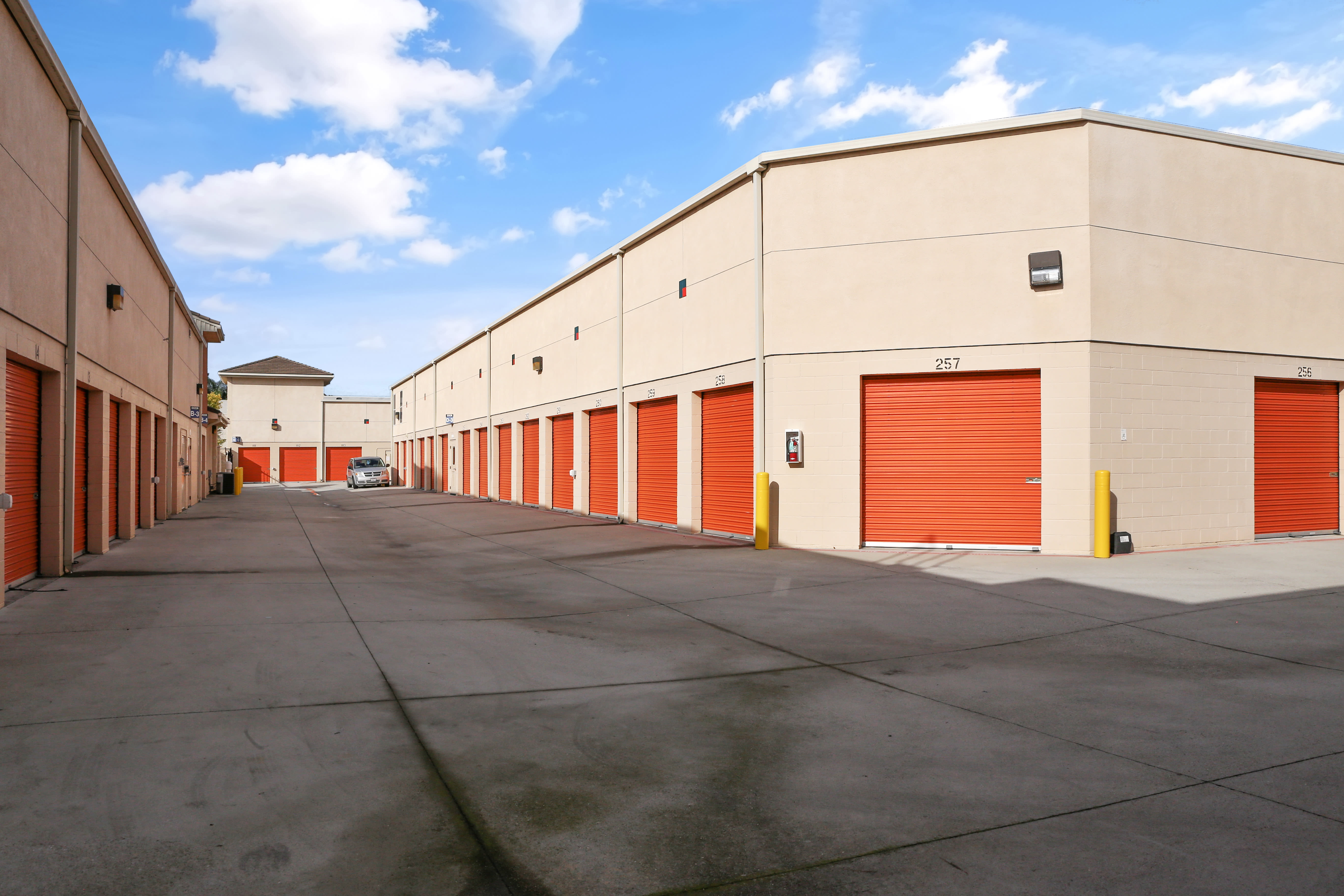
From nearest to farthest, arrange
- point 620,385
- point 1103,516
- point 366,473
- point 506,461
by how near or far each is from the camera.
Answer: point 1103,516 < point 620,385 < point 506,461 < point 366,473

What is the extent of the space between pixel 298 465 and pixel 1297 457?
55.4 meters

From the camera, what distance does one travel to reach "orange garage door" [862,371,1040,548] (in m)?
13.1

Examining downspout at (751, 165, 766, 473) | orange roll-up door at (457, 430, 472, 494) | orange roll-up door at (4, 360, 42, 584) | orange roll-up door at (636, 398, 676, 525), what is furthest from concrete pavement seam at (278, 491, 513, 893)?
orange roll-up door at (457, 430, 472, 494)

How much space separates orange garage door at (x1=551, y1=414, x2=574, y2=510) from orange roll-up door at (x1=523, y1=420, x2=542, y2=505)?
75cm

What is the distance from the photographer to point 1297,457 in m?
14.8

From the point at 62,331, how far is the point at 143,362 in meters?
7.79

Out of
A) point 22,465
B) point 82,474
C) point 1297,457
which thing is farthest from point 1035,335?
point 82,474

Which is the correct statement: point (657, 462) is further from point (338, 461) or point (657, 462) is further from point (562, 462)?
point (338, 461)

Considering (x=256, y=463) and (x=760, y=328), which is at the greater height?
(x=760, y=328)

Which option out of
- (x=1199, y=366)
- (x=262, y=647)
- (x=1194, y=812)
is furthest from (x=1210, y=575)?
(x=262, y=647)

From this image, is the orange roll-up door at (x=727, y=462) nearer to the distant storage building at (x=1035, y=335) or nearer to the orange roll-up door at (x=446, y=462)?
the distant storage building at (x=1035, y=335)

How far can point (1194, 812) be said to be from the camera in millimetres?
3668

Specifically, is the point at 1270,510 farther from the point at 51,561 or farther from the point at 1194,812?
the point at 51,561

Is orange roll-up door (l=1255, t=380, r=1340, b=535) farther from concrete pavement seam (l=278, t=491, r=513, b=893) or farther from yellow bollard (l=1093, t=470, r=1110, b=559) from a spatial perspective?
concrete pavement seam (l=278, t=491, r=513, b=893)
